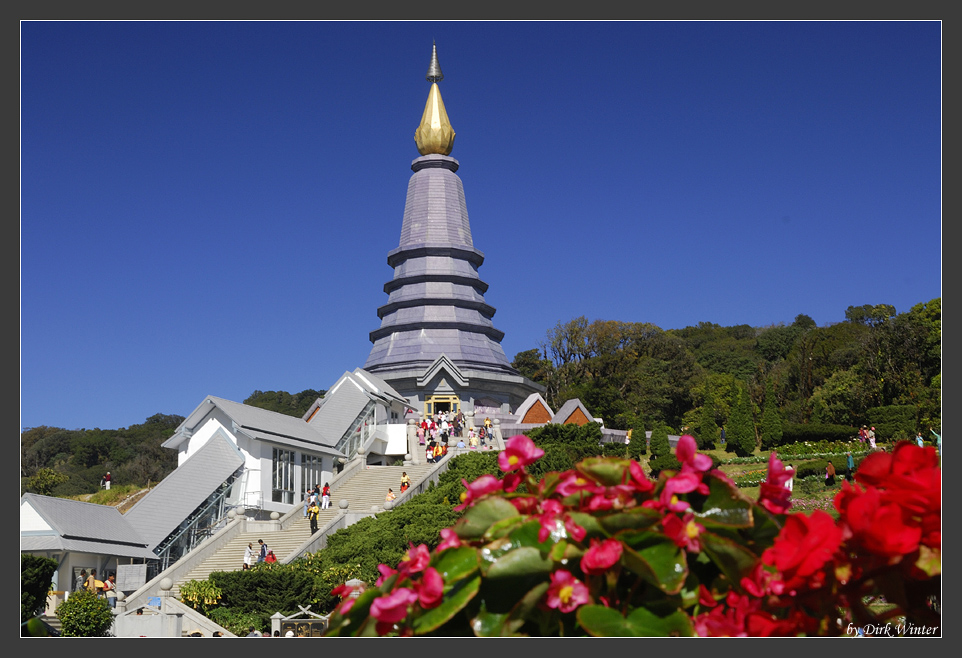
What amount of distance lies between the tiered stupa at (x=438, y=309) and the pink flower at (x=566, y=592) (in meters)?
42.1

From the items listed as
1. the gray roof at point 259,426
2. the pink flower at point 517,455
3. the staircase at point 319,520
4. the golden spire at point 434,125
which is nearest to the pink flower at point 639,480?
the pink flower at point 517,455

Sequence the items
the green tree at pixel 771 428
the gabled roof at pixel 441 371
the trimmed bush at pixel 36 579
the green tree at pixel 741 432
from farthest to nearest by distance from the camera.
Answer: the gabled roof at pixel 441 371, the green tree at pixel 771 428, the green tree at pixel 741 432, the trimmed bush at pixel 36 579

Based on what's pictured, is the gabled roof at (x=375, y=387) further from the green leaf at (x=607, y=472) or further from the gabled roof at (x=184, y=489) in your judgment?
the green leaf at (x=607, y=472)

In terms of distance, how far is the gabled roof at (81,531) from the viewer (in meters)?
20.0

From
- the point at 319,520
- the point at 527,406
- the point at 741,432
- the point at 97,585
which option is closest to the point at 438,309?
the point at 527,406

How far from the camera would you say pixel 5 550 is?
188 inches

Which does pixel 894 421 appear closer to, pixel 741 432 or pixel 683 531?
pixel 741 432

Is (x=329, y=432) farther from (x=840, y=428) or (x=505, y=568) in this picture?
(x=505, y=568)

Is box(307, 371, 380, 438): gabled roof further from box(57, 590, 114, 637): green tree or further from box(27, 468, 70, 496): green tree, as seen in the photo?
box(27, 468, 70, 496): green tree

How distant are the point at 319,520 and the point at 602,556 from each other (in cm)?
2400

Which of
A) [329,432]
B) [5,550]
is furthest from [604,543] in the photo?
[329,432]

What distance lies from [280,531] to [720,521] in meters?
23.6

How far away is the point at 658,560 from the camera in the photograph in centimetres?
262

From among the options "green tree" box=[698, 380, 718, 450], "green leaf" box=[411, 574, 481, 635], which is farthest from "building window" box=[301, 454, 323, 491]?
"green leaf" box=[411, 574, 481, 635]
